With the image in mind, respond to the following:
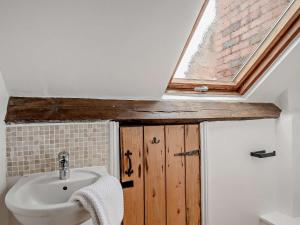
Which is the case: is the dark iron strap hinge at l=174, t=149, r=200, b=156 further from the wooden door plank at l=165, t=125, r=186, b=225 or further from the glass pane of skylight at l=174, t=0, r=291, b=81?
the glass pane of skylight at l=174, t=0, r=291, b=81

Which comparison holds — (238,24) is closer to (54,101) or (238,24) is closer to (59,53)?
(59,53)

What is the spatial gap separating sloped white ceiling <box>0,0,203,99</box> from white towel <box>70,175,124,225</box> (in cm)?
55

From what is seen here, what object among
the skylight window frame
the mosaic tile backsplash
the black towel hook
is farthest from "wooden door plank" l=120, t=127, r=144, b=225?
the black towel hook

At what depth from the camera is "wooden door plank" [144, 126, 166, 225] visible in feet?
4.45

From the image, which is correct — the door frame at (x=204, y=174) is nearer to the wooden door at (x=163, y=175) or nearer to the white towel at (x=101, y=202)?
the wooden door at (x=163, y=175)

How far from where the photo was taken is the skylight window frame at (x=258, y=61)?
1.22 meters

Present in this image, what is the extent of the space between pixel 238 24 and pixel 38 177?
1485 millimetres

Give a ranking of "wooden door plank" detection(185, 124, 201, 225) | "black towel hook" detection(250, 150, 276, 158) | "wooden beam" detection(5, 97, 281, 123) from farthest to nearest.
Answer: "black towel hook" detection(250, 150, 276, 158) < "wooden door plank" detection(185, 124, 201, 225) < "wooden beam" detection(5, 97, 281, 123)

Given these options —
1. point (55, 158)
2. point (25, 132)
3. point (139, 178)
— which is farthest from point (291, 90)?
point (25, 132)

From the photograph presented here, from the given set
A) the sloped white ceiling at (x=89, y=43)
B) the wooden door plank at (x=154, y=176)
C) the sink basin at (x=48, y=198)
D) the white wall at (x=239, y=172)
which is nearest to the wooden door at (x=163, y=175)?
the wooden door plank at (x=154, y=176)

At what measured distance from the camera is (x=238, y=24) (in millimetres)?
1411

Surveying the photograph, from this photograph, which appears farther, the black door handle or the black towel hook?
the black towel hook

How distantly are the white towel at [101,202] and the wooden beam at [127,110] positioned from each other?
0.45 meters

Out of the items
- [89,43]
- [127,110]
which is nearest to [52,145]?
[127,110]
